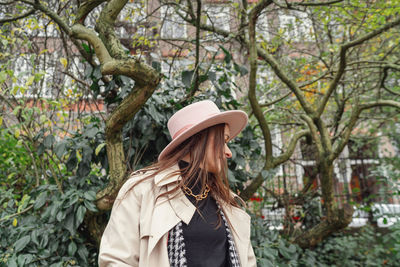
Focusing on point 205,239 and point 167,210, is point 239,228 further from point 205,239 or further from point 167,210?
point 167,210

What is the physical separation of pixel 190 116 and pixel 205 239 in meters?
0.75

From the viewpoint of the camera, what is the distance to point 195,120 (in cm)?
178

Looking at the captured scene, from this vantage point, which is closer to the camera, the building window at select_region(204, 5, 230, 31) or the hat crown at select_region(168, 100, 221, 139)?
the hat crown at select_region(168, 100, 221, 139)

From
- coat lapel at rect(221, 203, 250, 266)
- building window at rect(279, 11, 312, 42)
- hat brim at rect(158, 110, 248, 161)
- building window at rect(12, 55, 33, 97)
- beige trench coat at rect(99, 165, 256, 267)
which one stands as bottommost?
coat lapel at rect(221, 203, 250, 266)

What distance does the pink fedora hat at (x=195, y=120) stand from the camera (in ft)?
5.58

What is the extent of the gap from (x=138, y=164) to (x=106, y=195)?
1.87 ft

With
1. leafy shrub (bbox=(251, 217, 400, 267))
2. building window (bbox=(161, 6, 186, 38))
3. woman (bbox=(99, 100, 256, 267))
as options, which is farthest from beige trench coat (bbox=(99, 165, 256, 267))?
building window (bbox=(161, 6, 186, 38))

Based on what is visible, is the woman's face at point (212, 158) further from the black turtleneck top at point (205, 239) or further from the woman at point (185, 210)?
the black turtleneck top at point (205, 239)

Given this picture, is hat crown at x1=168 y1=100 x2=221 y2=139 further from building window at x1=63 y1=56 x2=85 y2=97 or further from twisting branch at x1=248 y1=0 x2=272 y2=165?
building window at x1=63 y1=56 x2=85 y2=97

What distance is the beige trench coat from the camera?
58.1 inches

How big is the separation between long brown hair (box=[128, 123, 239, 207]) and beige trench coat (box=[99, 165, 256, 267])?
2.1 inches

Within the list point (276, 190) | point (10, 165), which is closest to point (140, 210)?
point (10, 165)

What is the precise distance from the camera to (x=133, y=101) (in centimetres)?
210

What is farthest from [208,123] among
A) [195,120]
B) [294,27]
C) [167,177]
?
[294,27]
